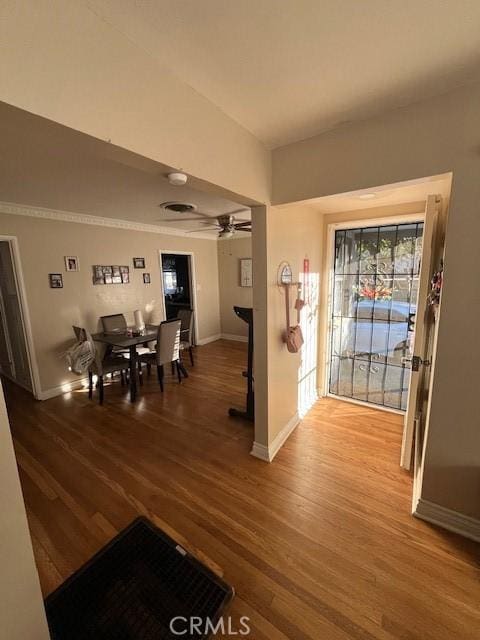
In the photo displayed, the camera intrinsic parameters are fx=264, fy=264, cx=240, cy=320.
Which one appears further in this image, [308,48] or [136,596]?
[136,596]

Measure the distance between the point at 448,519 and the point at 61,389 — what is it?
13.4ft

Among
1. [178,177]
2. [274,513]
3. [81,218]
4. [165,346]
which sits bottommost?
[274,513]

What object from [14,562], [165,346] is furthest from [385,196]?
[14,562]

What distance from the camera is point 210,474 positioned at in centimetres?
202

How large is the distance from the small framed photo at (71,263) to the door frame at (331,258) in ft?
10.4

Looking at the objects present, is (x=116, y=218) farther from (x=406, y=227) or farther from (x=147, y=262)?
(x=406, y=227)

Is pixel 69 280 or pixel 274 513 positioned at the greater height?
pixel 69 280

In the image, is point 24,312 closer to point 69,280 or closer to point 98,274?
point 69,280

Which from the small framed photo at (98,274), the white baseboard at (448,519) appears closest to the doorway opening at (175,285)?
the small framed photo at (98,274)

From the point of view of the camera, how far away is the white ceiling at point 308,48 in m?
0.88

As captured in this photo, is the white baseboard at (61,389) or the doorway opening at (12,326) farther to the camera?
the white baseboard at (61,389)

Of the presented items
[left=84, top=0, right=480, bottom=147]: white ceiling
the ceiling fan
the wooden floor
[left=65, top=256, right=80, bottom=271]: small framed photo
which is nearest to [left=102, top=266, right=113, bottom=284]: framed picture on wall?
[left=65, top=256, right=80, bottom=271]: small framed photo

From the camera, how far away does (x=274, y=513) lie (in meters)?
1.68

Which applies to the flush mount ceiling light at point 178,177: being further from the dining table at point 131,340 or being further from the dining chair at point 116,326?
the dining chair at point 116,326
